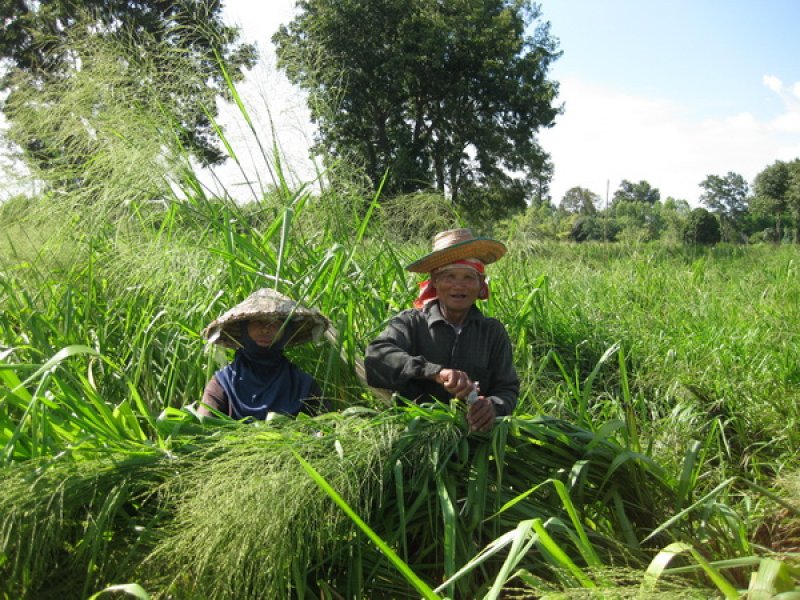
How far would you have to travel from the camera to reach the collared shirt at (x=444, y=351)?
2605 millimetres

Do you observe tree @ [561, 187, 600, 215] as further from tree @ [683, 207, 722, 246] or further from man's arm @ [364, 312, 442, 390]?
man's arm @ [364, 312, 442, 390]

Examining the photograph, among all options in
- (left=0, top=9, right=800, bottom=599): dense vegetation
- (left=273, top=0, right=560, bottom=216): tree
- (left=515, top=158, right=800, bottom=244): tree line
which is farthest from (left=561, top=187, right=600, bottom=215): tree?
(left=0, top=9, right=800, bottom=599): dense vegetation

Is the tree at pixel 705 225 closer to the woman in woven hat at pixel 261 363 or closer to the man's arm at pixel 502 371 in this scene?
the man's arm at pixel 502 371

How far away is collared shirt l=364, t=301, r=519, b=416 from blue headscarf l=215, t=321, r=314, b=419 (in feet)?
0.98

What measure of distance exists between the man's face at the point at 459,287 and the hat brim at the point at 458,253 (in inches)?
2.3

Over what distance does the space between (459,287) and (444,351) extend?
0.84 ft

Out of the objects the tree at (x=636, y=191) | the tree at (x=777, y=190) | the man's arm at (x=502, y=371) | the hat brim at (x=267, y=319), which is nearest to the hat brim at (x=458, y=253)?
the man's arm at (x=502, y=371)

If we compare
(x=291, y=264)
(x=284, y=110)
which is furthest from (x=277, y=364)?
(x=284, y=110)

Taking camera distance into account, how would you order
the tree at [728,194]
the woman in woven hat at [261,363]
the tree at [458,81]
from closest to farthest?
the woman in woven hat at [261,363]
the tree at [458,81]
the tree at [728,194]

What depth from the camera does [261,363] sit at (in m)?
2.69

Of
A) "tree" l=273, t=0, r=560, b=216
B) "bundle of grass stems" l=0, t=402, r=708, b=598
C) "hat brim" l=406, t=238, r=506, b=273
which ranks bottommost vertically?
"bundle of grass stems" l=0, t=402, r=708, b=598

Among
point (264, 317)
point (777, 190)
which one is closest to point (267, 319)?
point (264, 317)

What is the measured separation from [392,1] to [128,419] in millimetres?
17855

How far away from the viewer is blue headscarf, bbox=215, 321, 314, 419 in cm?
259
